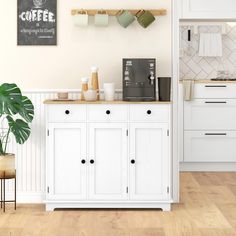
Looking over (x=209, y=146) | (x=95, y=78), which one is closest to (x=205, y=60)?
(x=209, y=146)

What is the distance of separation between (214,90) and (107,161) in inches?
97.7

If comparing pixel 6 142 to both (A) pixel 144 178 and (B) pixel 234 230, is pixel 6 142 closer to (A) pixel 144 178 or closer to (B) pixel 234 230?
(A) pixel 144 178

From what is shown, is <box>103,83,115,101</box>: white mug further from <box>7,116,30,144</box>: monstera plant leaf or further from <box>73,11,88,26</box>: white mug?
Result: <box>7,116,30,144</box>: monstera plant leaf

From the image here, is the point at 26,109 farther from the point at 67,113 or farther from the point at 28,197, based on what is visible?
the point at 28,197

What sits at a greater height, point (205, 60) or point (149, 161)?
point (205, 60)

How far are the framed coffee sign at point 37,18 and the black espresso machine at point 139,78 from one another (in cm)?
73

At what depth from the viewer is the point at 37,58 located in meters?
5.12

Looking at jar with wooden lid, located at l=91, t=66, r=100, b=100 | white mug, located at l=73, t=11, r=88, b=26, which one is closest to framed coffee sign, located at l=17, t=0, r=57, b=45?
white mug, located at l=73, t=11, r=88, b=26

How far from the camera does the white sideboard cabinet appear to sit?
4.77 meters

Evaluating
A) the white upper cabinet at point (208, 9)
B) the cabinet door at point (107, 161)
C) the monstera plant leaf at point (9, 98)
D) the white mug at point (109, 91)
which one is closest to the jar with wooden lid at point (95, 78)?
the white mug at point (109, 91)

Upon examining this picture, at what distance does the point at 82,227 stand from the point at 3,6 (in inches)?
79.3

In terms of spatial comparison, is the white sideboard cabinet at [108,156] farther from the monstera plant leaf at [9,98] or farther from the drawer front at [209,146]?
the drawer front at [209,146]

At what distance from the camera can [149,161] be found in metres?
4.82

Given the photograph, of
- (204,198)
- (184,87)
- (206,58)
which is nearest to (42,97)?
(204,198)
